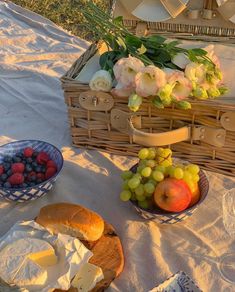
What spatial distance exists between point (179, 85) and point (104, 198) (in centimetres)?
31

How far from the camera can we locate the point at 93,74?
1.20m

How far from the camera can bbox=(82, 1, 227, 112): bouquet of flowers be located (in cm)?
101

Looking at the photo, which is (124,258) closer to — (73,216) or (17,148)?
(73,216)

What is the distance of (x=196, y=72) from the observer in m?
1.05

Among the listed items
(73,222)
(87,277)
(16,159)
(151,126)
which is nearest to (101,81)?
(151,126)

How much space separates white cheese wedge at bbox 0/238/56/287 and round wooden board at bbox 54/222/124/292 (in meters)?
0.10

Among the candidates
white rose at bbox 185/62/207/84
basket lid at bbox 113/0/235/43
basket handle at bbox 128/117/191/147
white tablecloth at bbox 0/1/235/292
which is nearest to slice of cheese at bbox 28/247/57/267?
white tablecloth at bbox 0/1/235/292

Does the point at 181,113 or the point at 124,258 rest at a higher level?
the point at 181,113

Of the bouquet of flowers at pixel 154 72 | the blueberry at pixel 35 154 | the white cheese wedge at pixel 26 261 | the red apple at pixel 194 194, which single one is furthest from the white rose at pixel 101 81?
the white cheese wedge at pixel 26 261

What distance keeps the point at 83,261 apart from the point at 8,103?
816mm

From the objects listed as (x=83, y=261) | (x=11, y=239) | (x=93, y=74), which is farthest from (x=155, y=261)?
(x=93, y=74)

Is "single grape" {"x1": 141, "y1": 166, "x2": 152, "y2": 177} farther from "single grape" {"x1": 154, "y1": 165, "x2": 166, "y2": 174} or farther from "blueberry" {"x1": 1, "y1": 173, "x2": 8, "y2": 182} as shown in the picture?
"blueberry" {"x1": 1, "y1": 173, "x2": 8, "y2": 182}

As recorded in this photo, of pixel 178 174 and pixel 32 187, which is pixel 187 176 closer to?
pixel 178 174

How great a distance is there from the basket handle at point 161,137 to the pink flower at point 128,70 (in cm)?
11
